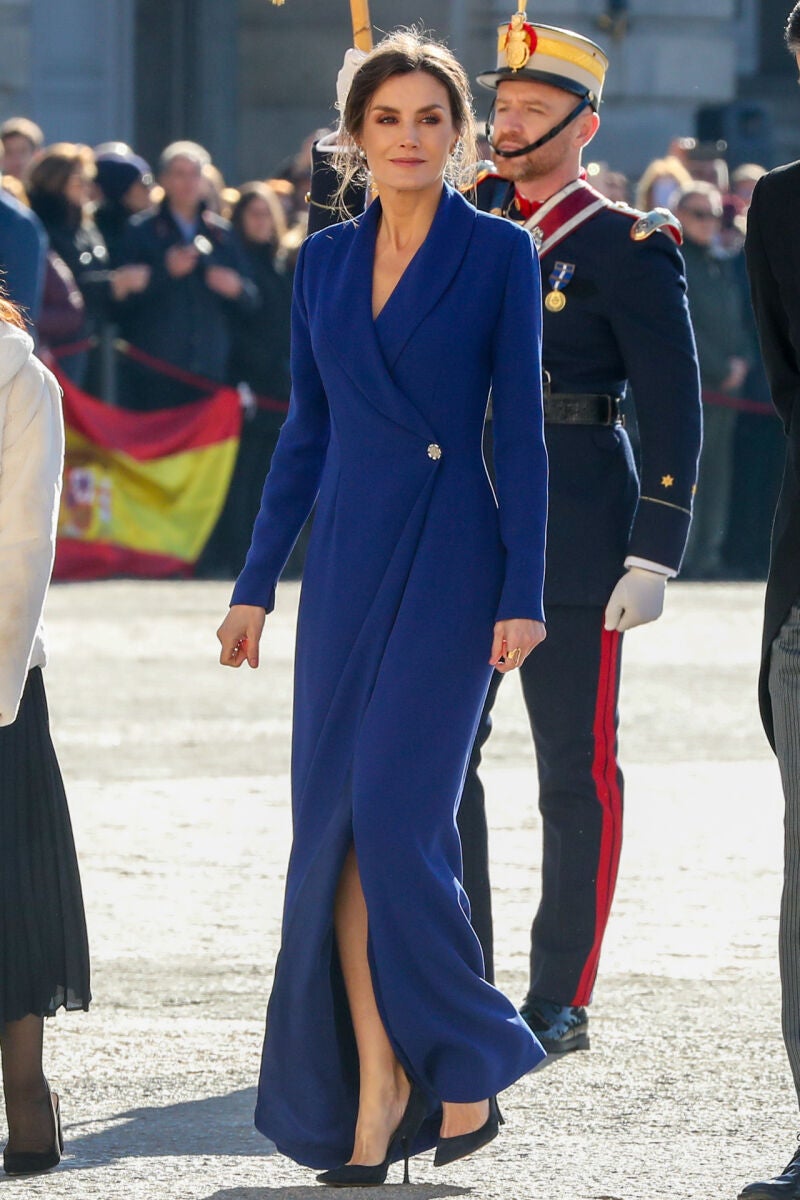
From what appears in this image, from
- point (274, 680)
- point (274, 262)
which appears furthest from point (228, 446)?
point (274, 680)

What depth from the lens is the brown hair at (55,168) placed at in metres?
13.3

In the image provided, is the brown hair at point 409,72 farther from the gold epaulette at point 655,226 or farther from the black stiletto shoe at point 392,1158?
the black stiletto shoe at point 392,1158

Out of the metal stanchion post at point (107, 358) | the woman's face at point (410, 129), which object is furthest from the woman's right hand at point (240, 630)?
the metal stanchion post at point (107, 358)

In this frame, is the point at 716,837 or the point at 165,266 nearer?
the point at 716,837

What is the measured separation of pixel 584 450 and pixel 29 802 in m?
1.51

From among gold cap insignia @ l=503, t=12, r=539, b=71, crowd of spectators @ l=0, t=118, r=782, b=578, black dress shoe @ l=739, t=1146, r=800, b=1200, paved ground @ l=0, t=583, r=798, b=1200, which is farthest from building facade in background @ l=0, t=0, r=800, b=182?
black dress shoe @ l=739, t=1146, r=800, b=1200

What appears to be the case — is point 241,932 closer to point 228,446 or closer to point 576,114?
point 576,114

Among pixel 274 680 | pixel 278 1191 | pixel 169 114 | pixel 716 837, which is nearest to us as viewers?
pixel 278 1191

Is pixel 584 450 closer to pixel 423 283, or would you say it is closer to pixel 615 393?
pixel 615 393

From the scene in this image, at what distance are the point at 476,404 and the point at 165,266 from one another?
32.5ft

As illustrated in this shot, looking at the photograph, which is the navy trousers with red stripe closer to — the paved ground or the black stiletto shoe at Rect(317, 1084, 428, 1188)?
the paved ground

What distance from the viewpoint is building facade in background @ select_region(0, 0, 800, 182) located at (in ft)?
78.3

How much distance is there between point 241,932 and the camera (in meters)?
6.44

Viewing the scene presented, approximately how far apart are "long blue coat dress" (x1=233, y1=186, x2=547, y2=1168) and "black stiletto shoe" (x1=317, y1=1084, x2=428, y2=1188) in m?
0.03
